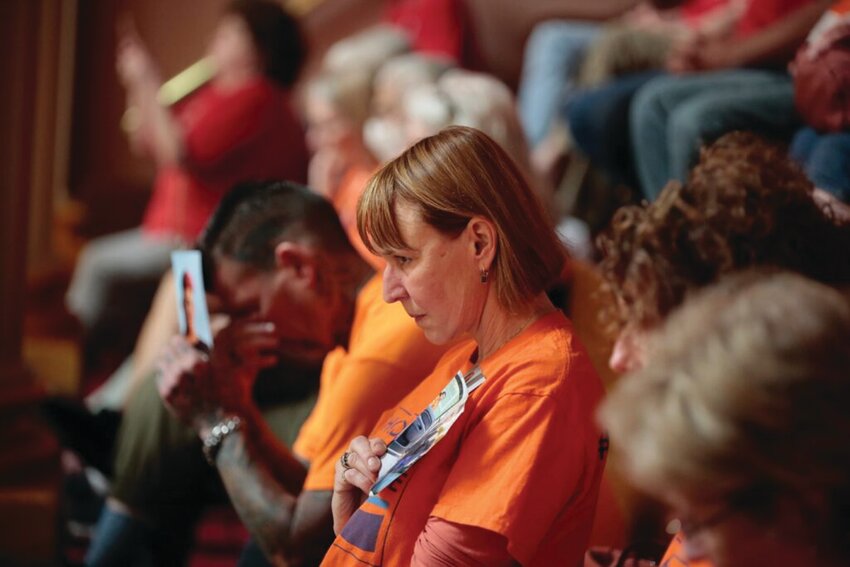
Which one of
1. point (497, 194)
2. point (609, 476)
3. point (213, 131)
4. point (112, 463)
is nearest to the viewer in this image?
point (497, 194)

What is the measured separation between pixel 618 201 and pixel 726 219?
1556mm

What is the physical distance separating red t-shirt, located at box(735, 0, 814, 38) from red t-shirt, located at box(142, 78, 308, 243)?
61.4 inches

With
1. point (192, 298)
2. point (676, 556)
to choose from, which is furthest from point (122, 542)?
point (676, 556)

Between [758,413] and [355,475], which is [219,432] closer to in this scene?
[355,475]

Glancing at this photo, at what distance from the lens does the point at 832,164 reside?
1.87 meters

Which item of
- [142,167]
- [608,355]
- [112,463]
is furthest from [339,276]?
[142,167]

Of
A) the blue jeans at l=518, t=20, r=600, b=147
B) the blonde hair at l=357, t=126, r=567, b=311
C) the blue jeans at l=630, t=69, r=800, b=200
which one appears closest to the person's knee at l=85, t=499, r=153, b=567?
the blonde hair at l=357, t=126, r=567, b=311

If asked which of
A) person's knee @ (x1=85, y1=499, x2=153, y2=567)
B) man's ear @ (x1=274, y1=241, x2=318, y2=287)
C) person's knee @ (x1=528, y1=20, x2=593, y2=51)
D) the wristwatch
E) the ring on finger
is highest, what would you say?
man's ear @ (x1=274, y1=241, x2=318, y2=287)

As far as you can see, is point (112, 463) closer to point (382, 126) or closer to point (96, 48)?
point (382, 126)

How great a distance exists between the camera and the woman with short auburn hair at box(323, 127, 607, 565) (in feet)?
4.12

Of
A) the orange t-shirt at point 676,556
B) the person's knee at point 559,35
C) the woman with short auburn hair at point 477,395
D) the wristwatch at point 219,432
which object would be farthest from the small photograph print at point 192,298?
the person's knee at point 559,35

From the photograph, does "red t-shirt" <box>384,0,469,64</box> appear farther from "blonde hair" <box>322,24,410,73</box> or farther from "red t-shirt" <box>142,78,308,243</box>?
"red t-shirt" <box>142,78,308,243</box>

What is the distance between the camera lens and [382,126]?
297cm

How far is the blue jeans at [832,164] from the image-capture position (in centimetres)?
185
